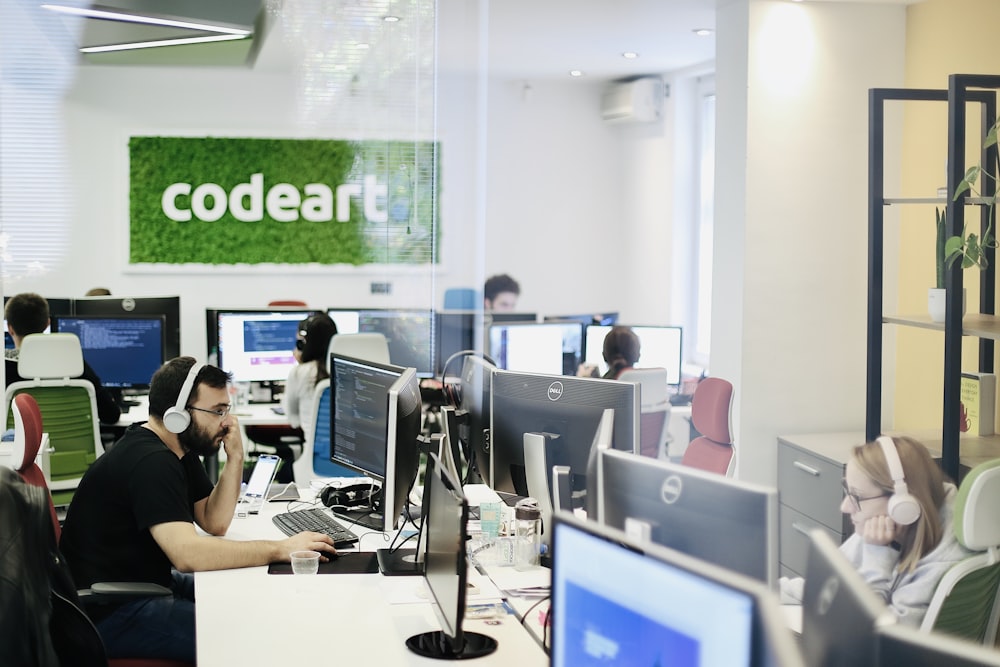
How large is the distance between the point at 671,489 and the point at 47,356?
3798mm

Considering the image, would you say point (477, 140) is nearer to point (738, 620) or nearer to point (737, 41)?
point (737, 41)

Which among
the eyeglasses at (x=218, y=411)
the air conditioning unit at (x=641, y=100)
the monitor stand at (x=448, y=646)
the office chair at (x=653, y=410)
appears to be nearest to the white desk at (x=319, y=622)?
the monitor stand at (x=448, y=646)

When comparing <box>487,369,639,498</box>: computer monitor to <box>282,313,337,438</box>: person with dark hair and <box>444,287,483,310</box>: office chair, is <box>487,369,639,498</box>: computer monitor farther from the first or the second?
<box>444,287,483,310</box>: office chair

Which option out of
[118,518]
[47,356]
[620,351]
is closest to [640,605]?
[118,518]

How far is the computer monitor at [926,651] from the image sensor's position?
3.50ft

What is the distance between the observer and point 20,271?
794 centimetres

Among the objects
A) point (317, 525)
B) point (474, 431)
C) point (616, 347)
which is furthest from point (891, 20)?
point (317, 525)

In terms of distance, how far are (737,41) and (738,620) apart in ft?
14.5

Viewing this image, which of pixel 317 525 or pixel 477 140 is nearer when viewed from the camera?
pixel 317 525

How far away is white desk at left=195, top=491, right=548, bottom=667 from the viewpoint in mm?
2318

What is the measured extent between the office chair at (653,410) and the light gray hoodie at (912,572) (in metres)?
1.67

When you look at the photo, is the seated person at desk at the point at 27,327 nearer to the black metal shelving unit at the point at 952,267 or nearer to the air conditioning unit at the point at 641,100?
the black metal shelving unit at the point at 952,267

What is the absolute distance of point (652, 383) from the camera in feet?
15.8

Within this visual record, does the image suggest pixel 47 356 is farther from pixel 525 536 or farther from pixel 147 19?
pixel 525 536
